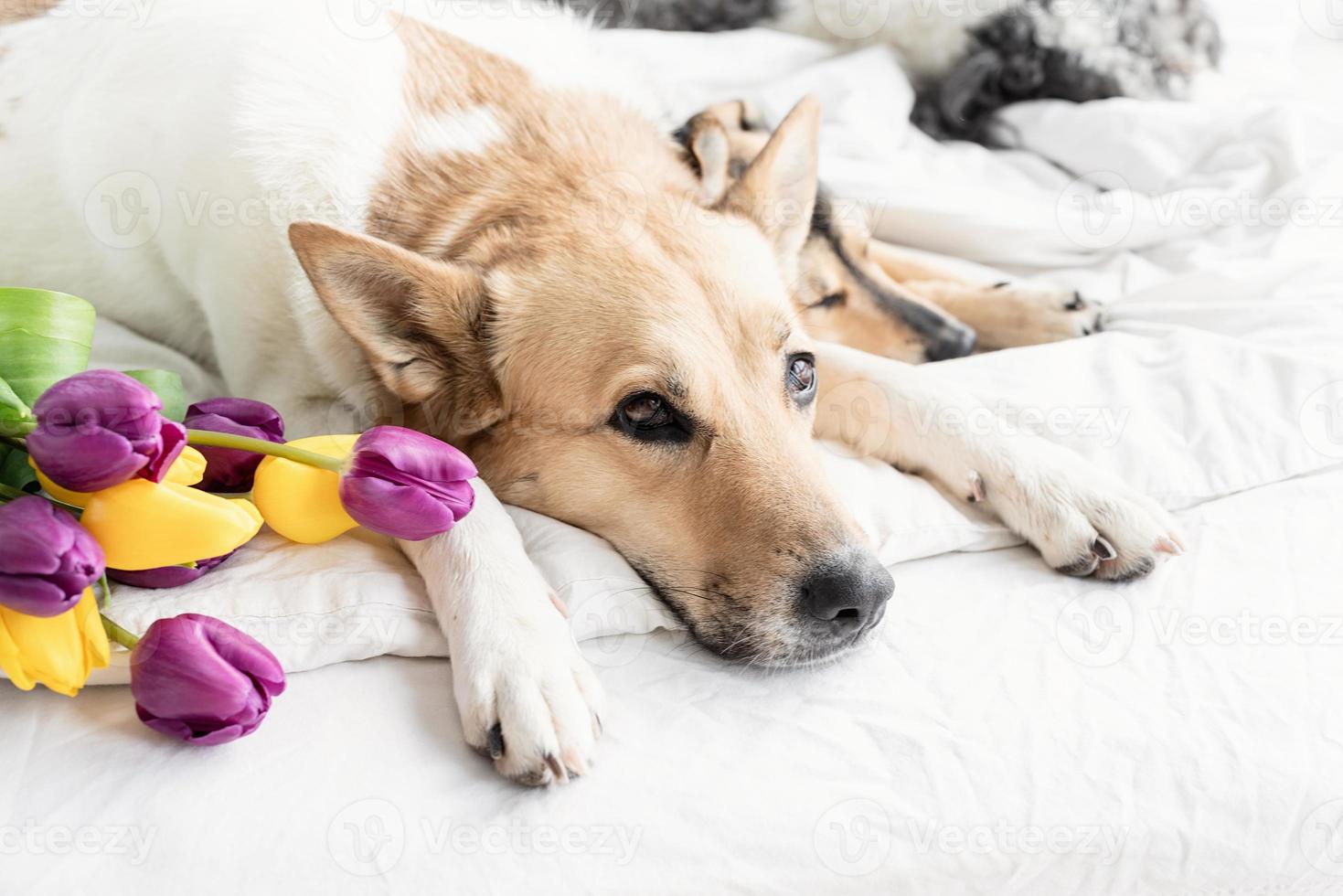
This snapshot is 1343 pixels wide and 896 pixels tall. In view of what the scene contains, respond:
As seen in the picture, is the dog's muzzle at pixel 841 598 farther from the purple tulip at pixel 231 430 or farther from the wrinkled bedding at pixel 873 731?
the purple tulip at pixel 231 430

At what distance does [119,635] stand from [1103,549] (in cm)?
144

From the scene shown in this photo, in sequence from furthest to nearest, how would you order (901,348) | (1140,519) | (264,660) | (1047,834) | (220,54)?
(901,348)
(220,54)
(1140,519)
(1047,834)
(264,660)

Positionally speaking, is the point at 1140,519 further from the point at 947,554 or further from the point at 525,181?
the point at 525,181

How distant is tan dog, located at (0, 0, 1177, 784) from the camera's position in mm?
1460

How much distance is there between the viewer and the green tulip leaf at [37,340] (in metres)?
1.25

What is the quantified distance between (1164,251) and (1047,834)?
190 centimetres

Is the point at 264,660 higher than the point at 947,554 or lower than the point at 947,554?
higher

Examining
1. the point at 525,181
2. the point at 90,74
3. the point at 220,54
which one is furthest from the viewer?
the point at 90,74

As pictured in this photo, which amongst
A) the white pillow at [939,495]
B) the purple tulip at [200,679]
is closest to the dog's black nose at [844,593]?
the white pillow at [939,495]

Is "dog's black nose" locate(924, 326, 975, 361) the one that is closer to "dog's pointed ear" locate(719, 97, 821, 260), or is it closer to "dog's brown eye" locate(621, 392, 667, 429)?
"dog's pointed ear" locate(719, 97, 821, 260)

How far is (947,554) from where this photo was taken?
1.73 metres

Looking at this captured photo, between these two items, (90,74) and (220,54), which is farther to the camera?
(90,74)

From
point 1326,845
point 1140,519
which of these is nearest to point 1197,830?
point 1326,845

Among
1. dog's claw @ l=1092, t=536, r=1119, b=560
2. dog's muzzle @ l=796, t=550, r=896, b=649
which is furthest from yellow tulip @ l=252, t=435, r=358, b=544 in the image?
dog's claw @ l=1092, t=536, r=1119, b=560
